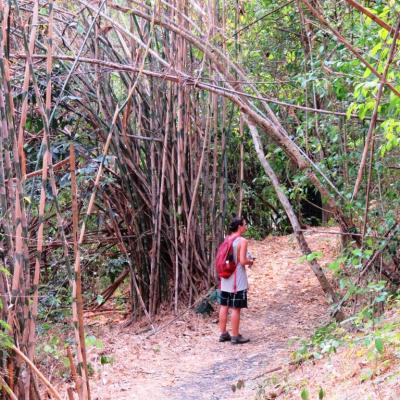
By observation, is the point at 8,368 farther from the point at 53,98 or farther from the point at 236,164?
the point at 236,164

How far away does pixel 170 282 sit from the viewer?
632 cm

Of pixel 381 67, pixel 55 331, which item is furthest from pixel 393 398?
pixel 55 331

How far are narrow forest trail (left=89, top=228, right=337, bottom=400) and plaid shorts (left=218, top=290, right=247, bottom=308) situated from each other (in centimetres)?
35

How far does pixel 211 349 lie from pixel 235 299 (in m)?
0.47

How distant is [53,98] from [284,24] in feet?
10.4

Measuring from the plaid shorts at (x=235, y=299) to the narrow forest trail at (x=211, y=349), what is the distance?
1.16 feet

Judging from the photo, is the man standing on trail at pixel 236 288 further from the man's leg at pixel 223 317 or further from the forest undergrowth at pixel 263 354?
the forest undergrowth at pixel 263 354

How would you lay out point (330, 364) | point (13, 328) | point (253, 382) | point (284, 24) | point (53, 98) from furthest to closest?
point (284, 24), point (53, 98), point (253, 382), point (330, 364), point (13, 328)

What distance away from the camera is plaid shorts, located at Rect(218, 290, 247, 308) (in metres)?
5.35

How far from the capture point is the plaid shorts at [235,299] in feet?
17.5

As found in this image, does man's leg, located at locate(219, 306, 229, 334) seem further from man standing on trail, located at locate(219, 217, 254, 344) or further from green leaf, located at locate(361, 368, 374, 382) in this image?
green leaf, located at locate(361, 368, 374, 382)

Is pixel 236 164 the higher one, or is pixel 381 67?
pixel 381 67

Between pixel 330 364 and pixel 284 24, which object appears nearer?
pixel 330 364

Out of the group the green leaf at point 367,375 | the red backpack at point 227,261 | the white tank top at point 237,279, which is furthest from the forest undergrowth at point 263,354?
the red backpack at point 227,261
